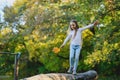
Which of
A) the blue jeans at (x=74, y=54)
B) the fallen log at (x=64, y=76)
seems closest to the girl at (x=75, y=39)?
the blue jeans at (x=74, y=54)

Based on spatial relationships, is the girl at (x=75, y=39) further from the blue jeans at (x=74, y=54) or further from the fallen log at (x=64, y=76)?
the fallen log at (x=64, y=76)

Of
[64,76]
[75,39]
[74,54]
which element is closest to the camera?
[64,76]

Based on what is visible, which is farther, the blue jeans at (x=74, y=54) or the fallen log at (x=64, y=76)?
the blue jeans at (x=74, y=54)

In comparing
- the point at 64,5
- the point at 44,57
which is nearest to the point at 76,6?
the point at 64,5

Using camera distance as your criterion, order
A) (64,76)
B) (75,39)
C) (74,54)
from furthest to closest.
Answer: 1. (74,54)
2. (75,39)
3. (64,76)

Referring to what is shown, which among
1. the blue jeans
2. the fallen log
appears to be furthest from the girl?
the fallen log

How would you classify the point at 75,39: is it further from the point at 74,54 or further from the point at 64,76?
the point at 64,76

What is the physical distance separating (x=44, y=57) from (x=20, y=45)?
6.55 metres

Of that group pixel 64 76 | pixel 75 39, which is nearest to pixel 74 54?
pixel 75 39

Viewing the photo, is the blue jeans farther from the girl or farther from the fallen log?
the fallen log

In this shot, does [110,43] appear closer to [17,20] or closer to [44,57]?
[44,57]

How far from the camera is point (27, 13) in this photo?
2523 centimetres

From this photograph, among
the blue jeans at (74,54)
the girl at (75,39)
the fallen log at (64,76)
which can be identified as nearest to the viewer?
the fallen log at (64,76)

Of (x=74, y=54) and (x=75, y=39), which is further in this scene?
(x=74, y=54)
